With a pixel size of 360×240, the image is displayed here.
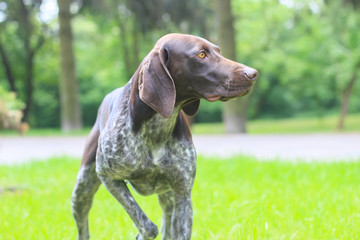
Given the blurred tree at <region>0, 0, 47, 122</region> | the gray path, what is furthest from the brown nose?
the blurred tree at <region>0, 0, 47, 122</region>

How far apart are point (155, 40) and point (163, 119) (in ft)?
63.4

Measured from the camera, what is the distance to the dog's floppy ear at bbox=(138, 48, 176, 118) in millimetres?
2359

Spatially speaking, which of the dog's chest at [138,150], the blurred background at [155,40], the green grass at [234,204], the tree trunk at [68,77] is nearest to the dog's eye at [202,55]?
the dog's chest at [138,150]

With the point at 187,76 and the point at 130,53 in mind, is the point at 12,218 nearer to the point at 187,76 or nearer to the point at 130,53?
the point at 187,76

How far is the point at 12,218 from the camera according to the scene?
4219 millimetres

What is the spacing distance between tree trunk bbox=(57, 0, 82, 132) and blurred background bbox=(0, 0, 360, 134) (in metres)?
0.04

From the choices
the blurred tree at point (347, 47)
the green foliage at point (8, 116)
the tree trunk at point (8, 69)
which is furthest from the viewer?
the tree trunk at point (8, 69)

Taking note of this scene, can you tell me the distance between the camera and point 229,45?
581 inches

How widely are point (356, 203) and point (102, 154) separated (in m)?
3.08

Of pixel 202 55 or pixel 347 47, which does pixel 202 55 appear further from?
pixel 347 47

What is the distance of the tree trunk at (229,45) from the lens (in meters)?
14.6

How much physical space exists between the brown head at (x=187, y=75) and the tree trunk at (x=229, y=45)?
12104 millimetres

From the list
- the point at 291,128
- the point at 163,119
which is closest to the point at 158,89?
the point at 163,119

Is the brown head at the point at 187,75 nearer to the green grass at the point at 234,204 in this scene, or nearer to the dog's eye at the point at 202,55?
the dog's eye at the point at 202,55
